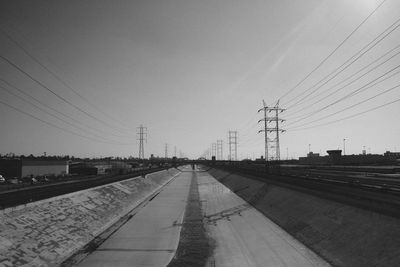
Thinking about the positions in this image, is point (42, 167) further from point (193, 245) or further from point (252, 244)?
point (252, 244)

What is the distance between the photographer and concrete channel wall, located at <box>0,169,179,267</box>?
2167cm

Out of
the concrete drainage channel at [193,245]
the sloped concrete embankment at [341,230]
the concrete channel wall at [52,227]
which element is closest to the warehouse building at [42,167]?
the concrete channel wall at [52,227]

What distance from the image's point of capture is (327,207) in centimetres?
3186

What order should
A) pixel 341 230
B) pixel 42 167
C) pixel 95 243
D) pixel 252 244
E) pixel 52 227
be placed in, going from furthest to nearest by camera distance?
1. pixel 42 167
2. pixel 252 244
3. pixel 95 243
4. pixel 52 227
5. pixel 341 230

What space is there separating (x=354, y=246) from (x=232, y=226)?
16841mm

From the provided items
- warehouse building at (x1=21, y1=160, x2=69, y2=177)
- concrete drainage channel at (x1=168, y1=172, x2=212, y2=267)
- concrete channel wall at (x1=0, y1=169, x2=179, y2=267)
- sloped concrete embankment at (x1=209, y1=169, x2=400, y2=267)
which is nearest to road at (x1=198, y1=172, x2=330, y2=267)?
concrete drainage channel at (x1=168, y1=172, x2=212, y2=267)

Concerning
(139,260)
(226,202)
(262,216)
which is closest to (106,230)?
(139,260)

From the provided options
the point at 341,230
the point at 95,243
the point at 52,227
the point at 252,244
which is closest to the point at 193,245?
the point at 252,244

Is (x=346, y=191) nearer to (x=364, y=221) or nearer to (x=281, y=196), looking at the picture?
(x=364, y=221)

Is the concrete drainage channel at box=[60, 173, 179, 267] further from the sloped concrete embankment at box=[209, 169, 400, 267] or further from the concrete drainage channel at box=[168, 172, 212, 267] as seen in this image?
the sloped concrete embankment at box=[209, 169, 400, 267]

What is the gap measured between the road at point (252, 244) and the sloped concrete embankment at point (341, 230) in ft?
3.20

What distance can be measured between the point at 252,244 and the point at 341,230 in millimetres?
7437

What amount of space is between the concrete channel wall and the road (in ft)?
34.8

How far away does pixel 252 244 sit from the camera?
99.6ft
